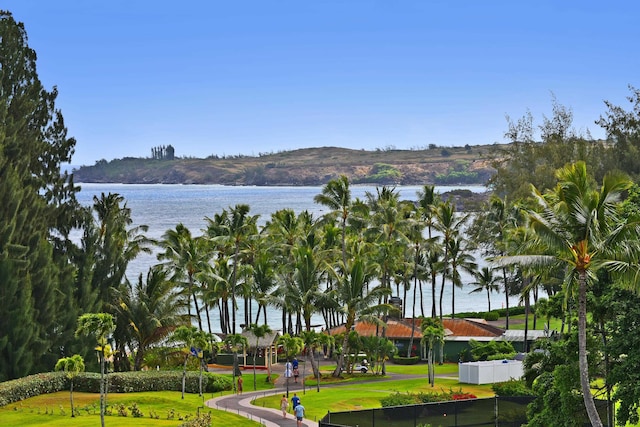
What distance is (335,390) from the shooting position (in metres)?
54.2

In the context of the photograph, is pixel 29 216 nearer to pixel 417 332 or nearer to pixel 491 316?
pixel 417 332

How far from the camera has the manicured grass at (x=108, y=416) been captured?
39875mm

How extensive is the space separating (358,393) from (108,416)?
15.6 m

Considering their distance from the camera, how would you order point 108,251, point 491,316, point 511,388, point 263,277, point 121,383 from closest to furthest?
point 511,388 → point 121,383 → point 108,251 → point 263,277 → point 491,316

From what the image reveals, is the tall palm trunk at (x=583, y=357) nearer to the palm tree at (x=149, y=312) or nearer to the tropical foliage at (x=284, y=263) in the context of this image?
the tropical foliage at (x=284, y=263)

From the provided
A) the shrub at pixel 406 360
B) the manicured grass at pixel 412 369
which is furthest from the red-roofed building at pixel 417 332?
the manicured grass at pixel 412 369

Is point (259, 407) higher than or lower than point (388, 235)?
lower

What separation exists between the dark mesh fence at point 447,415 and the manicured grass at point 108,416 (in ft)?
26.7

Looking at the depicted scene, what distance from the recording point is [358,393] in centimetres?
5200

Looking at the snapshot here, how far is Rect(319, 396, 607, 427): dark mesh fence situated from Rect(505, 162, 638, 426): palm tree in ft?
23.8

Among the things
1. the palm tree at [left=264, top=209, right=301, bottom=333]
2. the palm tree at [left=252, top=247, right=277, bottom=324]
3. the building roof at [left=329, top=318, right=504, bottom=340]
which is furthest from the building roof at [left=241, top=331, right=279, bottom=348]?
the building roof at [left=329, top=318, right=504, bottom=340]

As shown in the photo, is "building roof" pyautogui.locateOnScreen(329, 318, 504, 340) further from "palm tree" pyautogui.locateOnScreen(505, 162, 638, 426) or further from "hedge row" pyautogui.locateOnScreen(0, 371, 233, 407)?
"palm tree" pyautogui.locateOnScreen(505, 162, 638, 426)

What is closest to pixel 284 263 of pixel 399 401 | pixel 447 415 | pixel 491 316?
pixel 491 316

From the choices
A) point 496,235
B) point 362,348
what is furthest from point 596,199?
point 496,235
